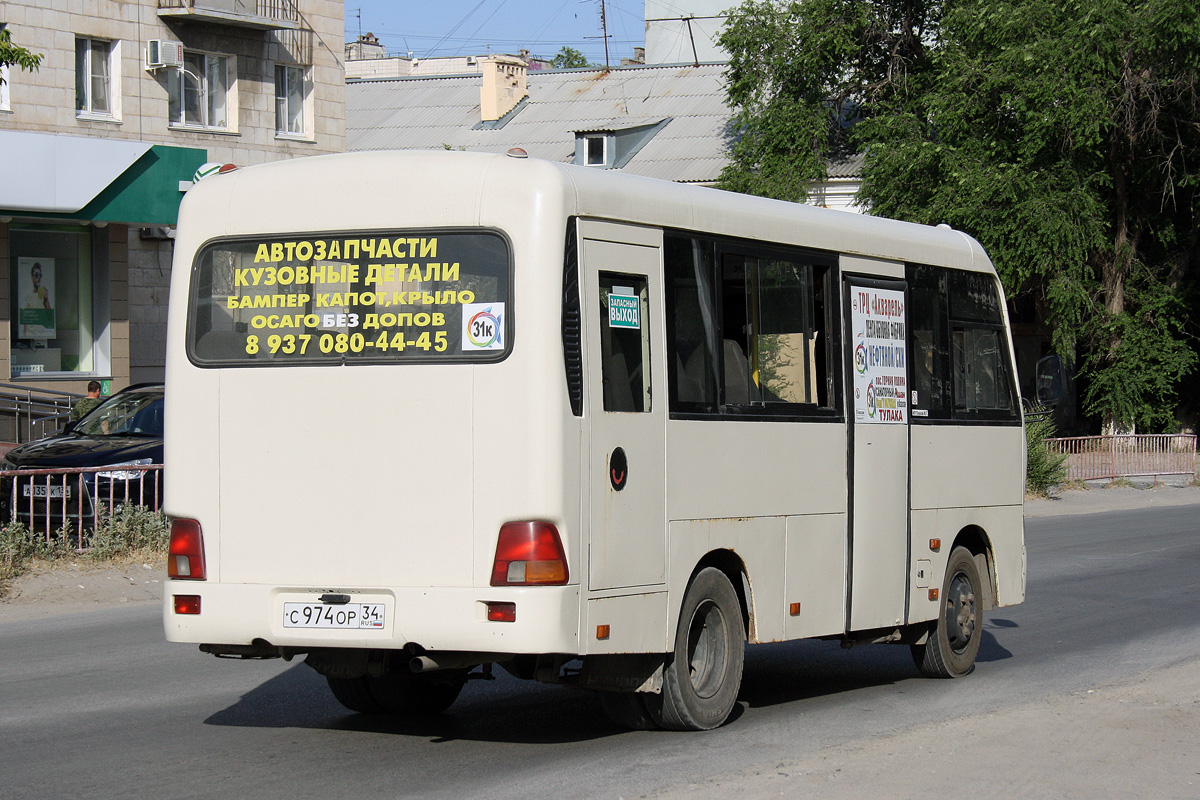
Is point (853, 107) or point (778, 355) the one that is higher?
point (853, 107)

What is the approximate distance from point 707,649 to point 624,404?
151 centimetres

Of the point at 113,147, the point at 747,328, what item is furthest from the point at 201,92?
the point at 747,328

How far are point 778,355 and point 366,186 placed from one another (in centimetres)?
254

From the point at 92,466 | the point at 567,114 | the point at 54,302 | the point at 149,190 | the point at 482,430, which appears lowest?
the point at 92,466

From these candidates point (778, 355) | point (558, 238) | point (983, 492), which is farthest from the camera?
point (983, 492)

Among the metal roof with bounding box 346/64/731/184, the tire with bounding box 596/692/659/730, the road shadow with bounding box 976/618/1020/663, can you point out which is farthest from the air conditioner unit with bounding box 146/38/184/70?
the tire with bounding box 596/692/659/730

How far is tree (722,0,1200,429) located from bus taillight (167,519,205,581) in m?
31.0

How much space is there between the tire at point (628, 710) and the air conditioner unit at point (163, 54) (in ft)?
84.5

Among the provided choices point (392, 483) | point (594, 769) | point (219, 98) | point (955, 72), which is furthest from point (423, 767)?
point (955, 72)

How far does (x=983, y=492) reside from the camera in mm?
10328

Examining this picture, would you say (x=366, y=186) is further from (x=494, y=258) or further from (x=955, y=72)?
(x=955, y=72)

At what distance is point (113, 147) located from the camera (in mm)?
28156

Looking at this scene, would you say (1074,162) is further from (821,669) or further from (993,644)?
(821,669)

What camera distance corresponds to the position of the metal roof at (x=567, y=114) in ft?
171
